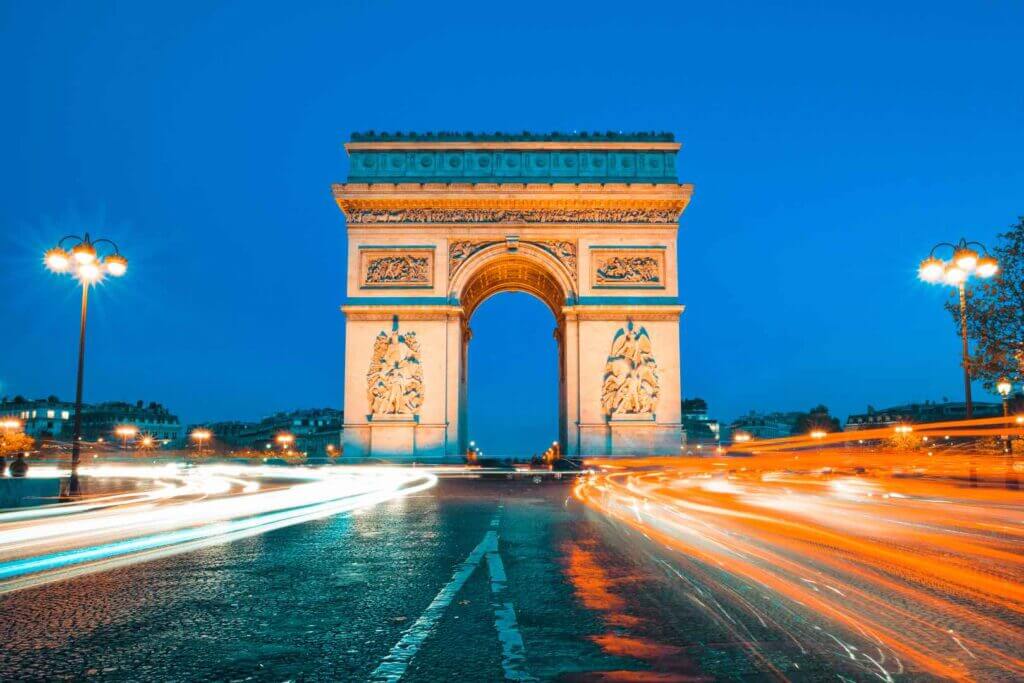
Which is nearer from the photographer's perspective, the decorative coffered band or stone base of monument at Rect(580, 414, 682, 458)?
stone base of monument at Rect(580, 414, 682, 458)

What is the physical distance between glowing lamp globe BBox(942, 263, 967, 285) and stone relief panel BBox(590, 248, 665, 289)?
46.3 ft

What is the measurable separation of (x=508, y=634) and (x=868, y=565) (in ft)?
12.1

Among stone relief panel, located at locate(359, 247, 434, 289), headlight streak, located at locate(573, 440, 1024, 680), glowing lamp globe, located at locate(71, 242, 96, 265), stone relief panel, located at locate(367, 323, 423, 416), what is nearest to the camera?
headlight streak, located at locate(573, 440, 1024, 680)

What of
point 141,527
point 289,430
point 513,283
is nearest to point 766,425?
point 289,430

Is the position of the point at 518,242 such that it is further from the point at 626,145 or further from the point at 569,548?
the point at 569,548

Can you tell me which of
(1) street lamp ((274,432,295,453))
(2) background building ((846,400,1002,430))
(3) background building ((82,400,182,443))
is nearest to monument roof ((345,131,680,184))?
(1) street lamp ((274,432,295,453))

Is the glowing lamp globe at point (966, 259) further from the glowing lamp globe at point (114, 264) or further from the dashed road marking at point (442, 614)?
the glowing lamp globe at point (114, 264)

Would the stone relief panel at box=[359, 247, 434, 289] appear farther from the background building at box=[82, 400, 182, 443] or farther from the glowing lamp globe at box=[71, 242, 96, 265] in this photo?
the background building at box=[82, 400, 182, 443]

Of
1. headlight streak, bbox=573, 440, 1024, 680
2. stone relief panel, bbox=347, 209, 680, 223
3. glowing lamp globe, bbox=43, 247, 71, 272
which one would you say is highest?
stone relief panel, bbox=347, 209, 680, 223

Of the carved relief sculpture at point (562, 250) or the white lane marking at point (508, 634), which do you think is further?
the carved relief sculpture at point (562, 250)

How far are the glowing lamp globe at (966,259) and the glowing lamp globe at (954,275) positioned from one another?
0.32 ft

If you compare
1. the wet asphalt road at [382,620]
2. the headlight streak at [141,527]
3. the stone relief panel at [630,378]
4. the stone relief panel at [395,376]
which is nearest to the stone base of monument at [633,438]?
the stone relief panel at [630,378]

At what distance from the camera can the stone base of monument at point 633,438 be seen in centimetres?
3053

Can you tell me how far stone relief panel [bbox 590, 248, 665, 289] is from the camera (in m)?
32.0
